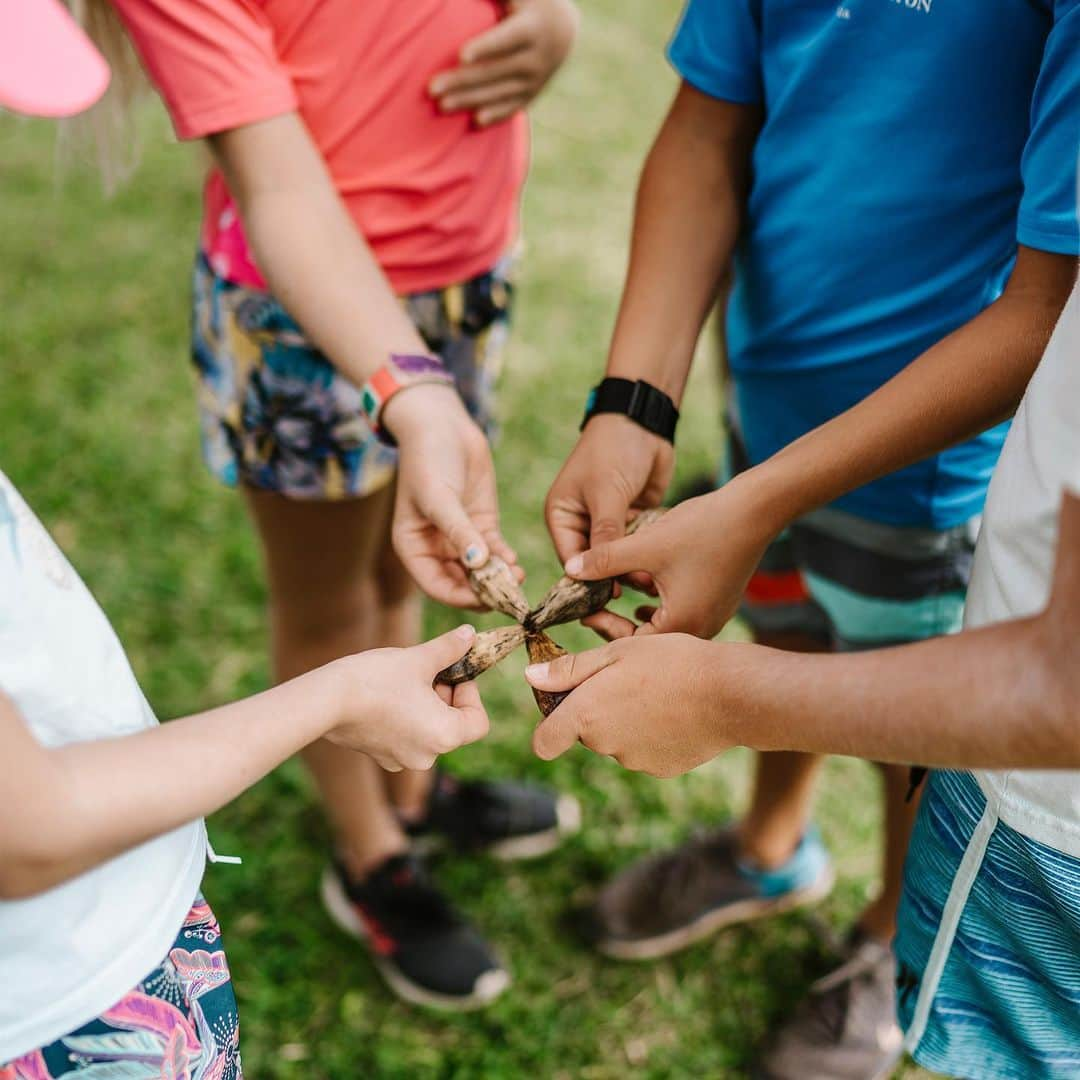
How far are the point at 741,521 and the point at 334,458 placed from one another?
2.61 feet

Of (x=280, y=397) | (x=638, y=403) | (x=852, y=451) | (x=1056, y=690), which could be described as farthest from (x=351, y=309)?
(x=1056, y=690)

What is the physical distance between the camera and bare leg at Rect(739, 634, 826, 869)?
2.31 m

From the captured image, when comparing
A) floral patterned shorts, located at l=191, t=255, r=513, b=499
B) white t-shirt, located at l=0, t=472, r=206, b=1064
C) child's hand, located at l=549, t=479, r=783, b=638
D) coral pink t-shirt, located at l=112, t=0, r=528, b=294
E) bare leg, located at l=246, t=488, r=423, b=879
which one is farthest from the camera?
bare leg, located at l=246, t=488, r=423, b=879

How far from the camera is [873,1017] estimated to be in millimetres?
2314

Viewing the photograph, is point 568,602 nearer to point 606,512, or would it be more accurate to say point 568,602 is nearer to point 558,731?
point 606,512

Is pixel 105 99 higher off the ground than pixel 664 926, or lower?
higher

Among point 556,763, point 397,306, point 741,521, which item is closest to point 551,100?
point 556,763

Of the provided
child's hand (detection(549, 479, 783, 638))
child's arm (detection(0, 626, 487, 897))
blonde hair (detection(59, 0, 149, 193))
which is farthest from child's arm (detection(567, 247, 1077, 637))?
blonde hair (detection(59, 0, 149, 193))

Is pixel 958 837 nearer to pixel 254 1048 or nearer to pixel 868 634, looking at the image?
pixel 868 634

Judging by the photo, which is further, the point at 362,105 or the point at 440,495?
the point at 362,105

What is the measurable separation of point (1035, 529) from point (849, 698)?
0.26m

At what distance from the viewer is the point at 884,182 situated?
1.64 meters

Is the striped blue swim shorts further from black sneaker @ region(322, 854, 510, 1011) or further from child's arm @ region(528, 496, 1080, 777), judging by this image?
black sneaker @ region(322, 854, 510, 1011)

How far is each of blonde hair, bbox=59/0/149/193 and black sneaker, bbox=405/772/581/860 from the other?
5.06 feet
